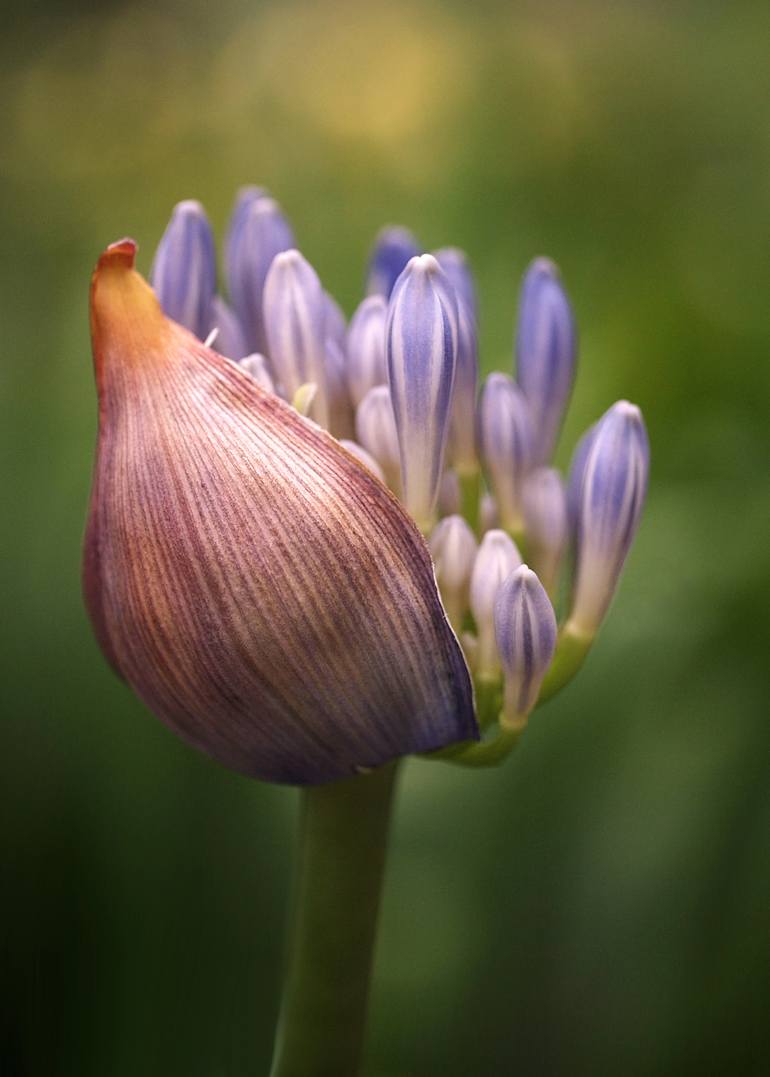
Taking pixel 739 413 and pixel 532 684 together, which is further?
pixel 739 413

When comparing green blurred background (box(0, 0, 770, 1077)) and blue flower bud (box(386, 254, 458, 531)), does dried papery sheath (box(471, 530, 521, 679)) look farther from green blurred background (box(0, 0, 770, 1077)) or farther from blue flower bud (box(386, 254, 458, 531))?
green blurred background (box(0, 0, 770, 1077))

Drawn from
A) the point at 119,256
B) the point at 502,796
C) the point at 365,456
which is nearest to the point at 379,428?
the point at 365,456

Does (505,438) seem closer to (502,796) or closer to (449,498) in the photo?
(449,498)

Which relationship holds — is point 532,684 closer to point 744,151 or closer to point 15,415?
point 15,415

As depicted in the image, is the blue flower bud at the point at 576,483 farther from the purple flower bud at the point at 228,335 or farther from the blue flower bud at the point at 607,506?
the purple flower bud at the point at 228,335

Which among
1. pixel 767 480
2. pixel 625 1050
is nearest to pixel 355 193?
pixel 767 480

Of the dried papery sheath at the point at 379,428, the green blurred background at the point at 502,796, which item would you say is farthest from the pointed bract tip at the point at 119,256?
the green blurred background at the point at 502,796

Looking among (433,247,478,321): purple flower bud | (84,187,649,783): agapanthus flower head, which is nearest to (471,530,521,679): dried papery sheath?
(84,187,649,783): agapanthus flower head
